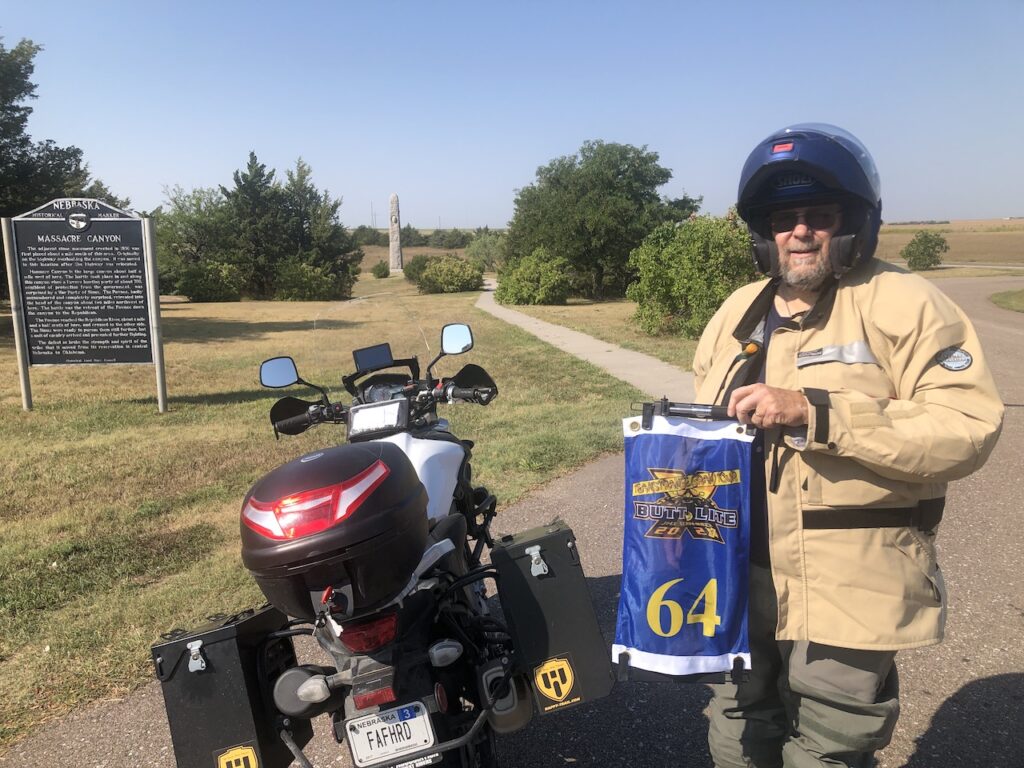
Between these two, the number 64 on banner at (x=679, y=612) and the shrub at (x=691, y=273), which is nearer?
the number 64 on banner at (x=679, y=612)

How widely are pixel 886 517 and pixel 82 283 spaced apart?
31.8ft

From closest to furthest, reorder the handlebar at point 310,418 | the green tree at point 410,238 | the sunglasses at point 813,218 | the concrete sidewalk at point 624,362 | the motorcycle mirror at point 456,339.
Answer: the sunglasses at point 813,218 < the handlebar at point 310,418 < the motorcycle mirror at point 456,339 < the concrete sidewalk at point 624,362 < the green tree at point 410,238

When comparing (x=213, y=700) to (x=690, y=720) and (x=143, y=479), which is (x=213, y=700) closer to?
(x=690, y=720)

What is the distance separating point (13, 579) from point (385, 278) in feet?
147

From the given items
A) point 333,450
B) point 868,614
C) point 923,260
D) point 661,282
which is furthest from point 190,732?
point 923,260

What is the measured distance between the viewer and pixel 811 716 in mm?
1937

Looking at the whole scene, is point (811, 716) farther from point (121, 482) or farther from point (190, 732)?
point (121, 482)

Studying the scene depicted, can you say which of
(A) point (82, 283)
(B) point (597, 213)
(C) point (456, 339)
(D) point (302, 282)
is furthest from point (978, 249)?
(C) point (456, 339)

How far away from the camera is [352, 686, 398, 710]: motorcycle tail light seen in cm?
196

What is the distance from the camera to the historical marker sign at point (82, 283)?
881 cm

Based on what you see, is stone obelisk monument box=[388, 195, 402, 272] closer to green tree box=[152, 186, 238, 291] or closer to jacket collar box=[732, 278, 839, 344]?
green tree box=[152, 186, 238, 291]

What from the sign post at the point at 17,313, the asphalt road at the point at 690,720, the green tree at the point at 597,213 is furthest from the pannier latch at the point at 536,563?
the green tree at the point at 597,213

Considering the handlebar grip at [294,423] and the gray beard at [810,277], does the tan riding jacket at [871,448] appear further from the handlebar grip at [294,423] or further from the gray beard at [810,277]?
the handlebar grip at [294,423]

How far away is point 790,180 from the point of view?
2020mm
